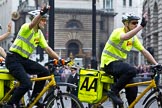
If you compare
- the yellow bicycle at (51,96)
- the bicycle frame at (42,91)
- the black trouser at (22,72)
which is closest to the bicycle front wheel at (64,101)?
the yellow bicycle at (51,96)

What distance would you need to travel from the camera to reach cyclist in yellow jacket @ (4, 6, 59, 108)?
31.9 feet

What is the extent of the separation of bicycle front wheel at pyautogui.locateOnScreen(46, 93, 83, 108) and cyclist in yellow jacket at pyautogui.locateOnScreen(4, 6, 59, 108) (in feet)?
1.06

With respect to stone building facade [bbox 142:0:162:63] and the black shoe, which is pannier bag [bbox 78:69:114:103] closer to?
the black shoe

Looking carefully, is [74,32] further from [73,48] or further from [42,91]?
[42,91]

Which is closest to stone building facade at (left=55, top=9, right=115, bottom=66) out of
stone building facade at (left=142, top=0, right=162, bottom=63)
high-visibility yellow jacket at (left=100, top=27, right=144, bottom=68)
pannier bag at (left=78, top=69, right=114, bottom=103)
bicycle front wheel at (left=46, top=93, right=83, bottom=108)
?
stone building facade at (left=142, top=0, right=162, bottom=63)

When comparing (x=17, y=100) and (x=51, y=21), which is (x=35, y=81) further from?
(x=51, y=21)

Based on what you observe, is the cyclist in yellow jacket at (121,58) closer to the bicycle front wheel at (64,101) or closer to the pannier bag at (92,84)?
the pannier bag at (92,84)

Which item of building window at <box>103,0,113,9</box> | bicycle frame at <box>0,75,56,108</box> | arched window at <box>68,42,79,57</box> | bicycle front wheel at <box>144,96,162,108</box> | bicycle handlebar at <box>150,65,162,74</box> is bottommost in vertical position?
bicycle front wheel at <box>144,96,162,108</box>

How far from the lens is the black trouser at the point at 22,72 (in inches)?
A: 382

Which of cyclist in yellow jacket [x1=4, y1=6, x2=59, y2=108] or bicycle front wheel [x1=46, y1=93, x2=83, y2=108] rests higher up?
cyclist in yellow jacket [x1=4, y1=6, x2=59, y2=108]

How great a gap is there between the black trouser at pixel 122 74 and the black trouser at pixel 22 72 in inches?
45.1

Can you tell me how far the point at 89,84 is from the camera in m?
10.2

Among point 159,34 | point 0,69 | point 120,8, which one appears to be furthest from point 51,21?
point 120,8

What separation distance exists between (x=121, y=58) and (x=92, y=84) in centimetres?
72
